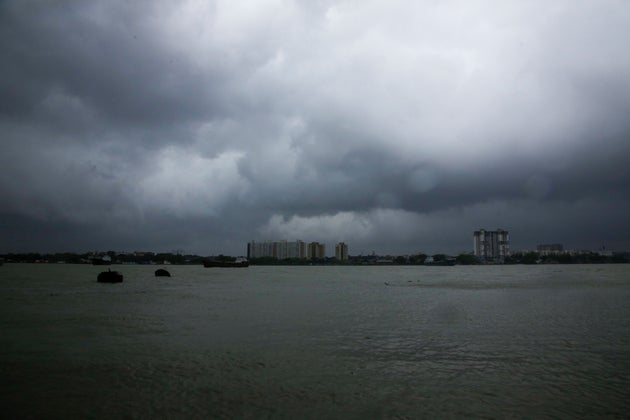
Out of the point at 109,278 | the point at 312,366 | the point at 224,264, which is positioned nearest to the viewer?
the point at 312,366

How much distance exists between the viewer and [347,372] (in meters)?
14.2

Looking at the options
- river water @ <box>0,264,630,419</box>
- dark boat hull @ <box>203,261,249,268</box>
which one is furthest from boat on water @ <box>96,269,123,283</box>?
dark boat hull @ <box>203,261,249,268</box>

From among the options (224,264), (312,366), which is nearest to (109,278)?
(312,366)

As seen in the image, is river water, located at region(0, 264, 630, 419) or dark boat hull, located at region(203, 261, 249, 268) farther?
dark boat hull, located at region(203, 261, 249, 268)

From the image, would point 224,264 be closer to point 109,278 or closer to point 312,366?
point 109,278

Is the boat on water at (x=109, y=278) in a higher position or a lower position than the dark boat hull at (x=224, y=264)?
higher

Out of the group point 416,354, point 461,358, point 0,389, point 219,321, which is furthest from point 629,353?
point 0,389

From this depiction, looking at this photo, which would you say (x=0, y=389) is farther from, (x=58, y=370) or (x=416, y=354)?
(x=416, y=354)

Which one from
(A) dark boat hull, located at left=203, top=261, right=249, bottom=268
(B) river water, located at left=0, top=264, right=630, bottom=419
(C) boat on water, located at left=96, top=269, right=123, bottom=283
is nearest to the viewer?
(B) river water, located at left=0, top=264, right=630, bottom=419

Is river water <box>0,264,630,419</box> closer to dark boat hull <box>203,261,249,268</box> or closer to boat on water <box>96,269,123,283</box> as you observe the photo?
boat on water <box>96,269,123,283</box>

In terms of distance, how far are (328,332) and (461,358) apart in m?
7.77

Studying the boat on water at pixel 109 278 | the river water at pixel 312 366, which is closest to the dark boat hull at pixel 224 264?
the boat on water at pixel 109 278

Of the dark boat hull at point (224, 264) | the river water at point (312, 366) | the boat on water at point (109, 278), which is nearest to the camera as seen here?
the river water at point (312, 366)

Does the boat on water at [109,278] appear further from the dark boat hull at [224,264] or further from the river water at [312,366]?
the dark boat hull at [224,264]
